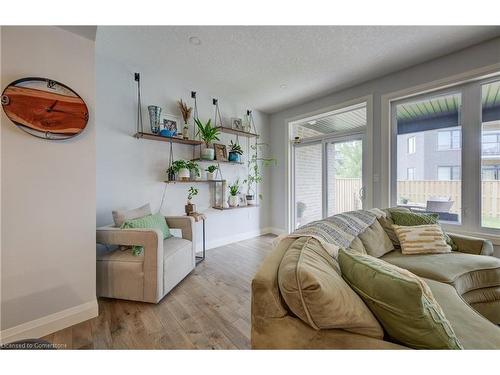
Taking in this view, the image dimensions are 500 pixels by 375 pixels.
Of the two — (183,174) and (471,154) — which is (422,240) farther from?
(183,174)

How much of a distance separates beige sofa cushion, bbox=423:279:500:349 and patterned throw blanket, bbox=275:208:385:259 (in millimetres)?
570

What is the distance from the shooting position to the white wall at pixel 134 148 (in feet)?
7.93

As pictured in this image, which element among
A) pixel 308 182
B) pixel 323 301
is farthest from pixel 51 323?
pixel 308 182

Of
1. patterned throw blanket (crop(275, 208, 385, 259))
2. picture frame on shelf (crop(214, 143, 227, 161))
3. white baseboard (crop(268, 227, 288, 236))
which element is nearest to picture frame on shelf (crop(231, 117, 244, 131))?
picture frame on shelf (crop(214, 143, 227, 161))

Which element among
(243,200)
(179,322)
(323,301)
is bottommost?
(179,322)

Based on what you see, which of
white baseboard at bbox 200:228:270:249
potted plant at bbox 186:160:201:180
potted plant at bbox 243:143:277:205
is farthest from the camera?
potted plant at bbox 243:143:277:205

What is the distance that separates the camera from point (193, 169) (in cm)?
314

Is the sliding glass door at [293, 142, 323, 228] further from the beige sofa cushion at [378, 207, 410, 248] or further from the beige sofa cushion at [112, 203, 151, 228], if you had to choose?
the beige sofa cushion at [112, 203, 151, 228]

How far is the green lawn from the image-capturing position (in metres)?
2.21

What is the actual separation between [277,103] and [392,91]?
177 cm

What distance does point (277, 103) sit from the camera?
3.86 metres

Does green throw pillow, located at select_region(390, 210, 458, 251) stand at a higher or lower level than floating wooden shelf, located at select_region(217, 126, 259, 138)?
lower

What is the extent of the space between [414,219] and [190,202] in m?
2.74
